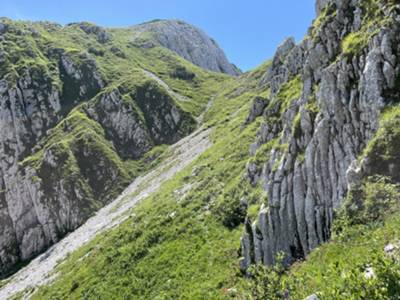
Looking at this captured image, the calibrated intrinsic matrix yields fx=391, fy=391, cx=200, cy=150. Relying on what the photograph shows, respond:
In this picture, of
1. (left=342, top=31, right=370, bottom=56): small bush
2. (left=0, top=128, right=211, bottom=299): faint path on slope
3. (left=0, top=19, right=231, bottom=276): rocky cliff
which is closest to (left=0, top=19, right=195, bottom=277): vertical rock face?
(left=0, top=19, right=231, bottom=276): rocky cliff

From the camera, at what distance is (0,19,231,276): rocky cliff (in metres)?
91.8

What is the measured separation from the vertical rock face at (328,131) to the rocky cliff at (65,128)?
215 ft

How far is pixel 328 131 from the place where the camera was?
2839cm

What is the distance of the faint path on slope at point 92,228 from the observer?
201 feet

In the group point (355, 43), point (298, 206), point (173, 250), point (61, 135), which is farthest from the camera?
point (61, 135)

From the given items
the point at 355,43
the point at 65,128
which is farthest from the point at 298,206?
the point at 65,128

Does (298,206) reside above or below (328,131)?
below

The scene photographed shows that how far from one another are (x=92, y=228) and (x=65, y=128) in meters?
51.6

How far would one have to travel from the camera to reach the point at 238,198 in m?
42.6

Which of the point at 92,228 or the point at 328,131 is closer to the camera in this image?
the point at 328,131

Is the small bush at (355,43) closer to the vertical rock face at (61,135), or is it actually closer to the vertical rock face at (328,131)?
the vertical rock face at (328,131)

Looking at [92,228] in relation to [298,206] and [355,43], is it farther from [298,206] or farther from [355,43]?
[355,43]

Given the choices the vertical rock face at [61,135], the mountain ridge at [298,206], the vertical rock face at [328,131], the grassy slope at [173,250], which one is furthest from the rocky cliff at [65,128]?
the vertical rock face at [328,131]

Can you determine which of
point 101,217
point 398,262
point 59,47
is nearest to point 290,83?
point 398,262
